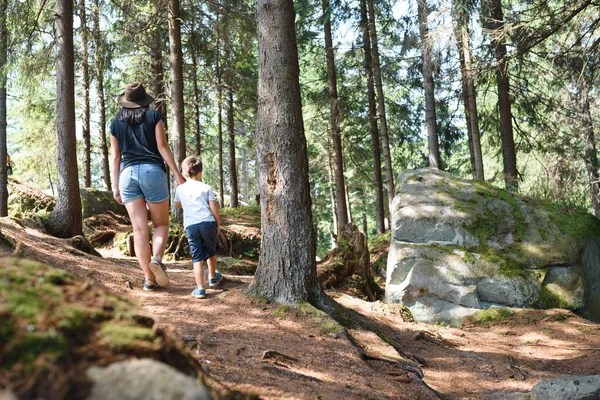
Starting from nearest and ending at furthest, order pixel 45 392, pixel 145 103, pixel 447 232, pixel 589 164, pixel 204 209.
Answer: pixel 45 392
pixel 145 103
pixel 204 209
pixel 447 232
pixel 589 164

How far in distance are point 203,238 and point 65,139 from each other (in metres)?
4.32

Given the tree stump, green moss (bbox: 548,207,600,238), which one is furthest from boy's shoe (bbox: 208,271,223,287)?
green moss (bbox: 548,207,600,238)

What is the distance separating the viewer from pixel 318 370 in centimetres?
373

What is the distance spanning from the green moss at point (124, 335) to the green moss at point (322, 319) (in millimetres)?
3359

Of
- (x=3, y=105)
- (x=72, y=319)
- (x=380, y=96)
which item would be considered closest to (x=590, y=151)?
(x=380, y=96)

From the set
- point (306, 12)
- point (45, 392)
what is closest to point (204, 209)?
point (45, 392)

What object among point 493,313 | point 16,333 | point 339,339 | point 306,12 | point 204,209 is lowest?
point 493,313

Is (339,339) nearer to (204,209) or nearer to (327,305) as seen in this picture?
(327,305)

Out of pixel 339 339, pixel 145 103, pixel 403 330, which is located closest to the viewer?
pixel 339 339

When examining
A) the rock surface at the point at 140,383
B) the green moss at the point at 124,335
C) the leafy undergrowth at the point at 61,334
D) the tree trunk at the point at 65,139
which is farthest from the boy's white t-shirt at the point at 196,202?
the rock surface at the point at 140,383

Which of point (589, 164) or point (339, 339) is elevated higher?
point (589, 164)

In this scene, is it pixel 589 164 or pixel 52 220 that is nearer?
pixel 52 220

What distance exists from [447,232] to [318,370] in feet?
18.8

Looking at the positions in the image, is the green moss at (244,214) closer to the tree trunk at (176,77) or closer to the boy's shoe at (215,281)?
the tree trunk at (176,77)
